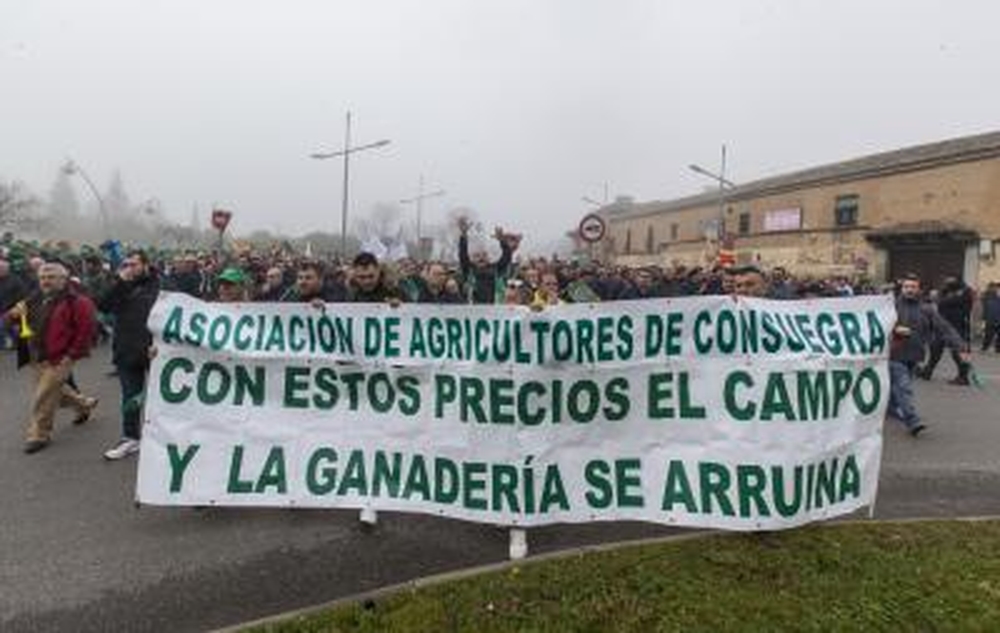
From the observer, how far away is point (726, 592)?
439 cm

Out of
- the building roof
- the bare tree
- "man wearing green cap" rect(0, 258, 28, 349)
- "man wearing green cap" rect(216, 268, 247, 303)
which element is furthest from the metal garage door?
the bare tree

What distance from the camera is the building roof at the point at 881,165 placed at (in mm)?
33219

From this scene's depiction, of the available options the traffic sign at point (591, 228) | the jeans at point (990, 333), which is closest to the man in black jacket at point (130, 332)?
the traffic sign at point (591, 228)

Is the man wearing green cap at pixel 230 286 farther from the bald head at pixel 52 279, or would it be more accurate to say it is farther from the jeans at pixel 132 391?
the bald head at pixel 52 279

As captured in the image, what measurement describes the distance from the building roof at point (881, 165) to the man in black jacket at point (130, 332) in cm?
3281

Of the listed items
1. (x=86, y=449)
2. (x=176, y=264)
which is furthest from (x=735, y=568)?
(x=176, y=264)

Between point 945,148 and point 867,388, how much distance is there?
117 ft

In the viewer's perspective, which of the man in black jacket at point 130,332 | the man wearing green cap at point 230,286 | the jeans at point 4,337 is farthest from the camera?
the jeans at point 4,337

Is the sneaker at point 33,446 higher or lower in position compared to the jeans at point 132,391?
lower

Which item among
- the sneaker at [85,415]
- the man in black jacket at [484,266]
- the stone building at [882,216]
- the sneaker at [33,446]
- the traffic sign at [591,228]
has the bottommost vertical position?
the sneaker at [33,446]

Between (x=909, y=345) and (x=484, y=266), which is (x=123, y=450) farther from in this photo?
(x=909, y=345)

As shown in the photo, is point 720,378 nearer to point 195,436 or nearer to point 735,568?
point 735,568

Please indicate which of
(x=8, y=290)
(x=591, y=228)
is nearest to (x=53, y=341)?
(x=8, y=290)

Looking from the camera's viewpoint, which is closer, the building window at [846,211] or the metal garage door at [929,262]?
the metal garage door at [929,262]
